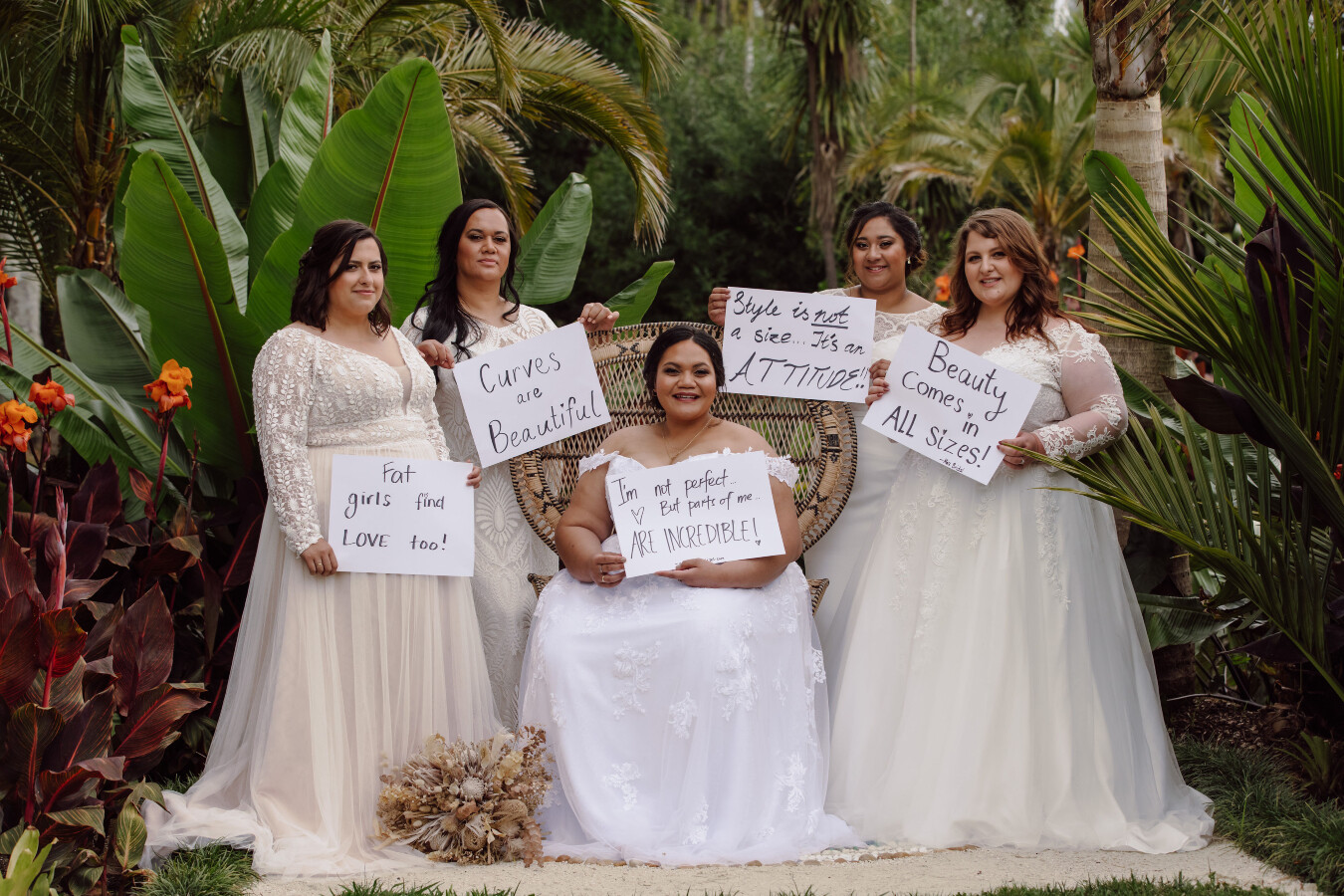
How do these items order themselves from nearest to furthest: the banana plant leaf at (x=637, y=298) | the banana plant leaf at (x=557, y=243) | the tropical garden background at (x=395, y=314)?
the tropical garden background at (x=395, y=314) < the banana plant leaf at (x=637, y=298) < the banana plant leaf at (x=557, y=243)

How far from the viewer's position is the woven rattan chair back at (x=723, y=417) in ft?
15.5

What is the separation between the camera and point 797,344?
4836 mm

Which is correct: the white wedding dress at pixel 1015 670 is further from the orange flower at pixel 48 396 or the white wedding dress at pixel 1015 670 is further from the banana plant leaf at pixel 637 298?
the orange flower at pixel 48 396

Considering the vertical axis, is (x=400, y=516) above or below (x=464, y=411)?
below

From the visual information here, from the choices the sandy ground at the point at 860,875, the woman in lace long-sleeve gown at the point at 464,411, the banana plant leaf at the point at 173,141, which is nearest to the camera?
the sandy ground at the point at 860,875

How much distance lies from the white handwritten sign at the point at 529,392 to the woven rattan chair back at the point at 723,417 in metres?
0.15

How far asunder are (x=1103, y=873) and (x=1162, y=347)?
2496 millimetres

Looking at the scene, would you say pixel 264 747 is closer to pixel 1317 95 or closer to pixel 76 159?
pixel 1317 95

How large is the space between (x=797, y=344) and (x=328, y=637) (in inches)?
81.8

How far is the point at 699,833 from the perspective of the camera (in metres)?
3.99

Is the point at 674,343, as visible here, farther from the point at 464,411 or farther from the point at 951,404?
the point at 951,404

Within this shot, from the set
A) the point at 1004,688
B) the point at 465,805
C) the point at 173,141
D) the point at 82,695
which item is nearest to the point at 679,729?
the point at 465,805

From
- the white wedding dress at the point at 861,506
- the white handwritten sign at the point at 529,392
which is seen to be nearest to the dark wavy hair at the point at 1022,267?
the white wedding dress at the point at 861,506

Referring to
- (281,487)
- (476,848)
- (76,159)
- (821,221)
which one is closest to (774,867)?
(476,848)
